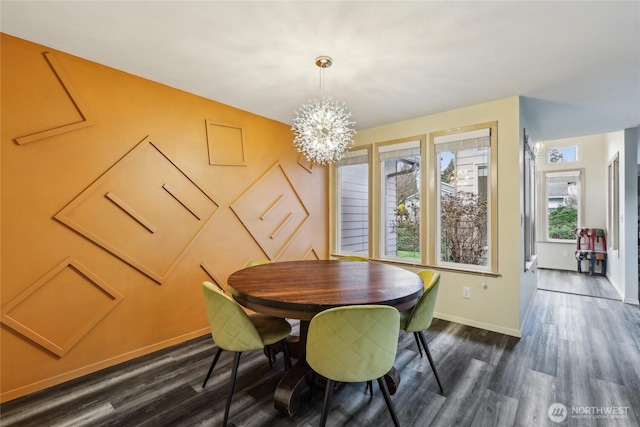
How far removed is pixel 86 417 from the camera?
1.81m

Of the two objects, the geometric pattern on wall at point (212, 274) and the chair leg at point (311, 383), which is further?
the geometric pattern on wall at point (212, 274)

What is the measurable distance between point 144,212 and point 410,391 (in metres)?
2.68

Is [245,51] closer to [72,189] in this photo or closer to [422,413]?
[72,189]

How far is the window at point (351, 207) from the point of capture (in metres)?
4.50

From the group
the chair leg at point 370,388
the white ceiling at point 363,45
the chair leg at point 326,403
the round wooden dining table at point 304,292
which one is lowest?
the chair leg at point 370,388

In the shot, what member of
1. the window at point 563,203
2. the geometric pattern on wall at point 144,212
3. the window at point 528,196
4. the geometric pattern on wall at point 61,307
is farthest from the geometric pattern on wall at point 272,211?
the window at point 563,203

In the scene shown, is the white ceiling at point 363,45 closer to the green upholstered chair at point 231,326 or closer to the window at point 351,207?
the window at point 351,207

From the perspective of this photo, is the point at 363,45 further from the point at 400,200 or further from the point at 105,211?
the point at 105,211

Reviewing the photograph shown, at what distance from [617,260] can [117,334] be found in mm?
7085

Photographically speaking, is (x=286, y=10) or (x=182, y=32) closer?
(x=286, y=10)

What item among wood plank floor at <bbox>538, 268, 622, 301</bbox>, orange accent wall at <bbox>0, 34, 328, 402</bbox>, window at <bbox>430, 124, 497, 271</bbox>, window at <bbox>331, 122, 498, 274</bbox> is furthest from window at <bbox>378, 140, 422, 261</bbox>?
wood plank floor at <bbox>538, 268, 622, 301</bbox>

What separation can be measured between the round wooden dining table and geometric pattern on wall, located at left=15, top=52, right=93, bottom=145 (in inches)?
68.0

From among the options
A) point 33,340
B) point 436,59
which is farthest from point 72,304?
point 436,59

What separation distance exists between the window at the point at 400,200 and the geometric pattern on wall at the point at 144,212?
246 cm
